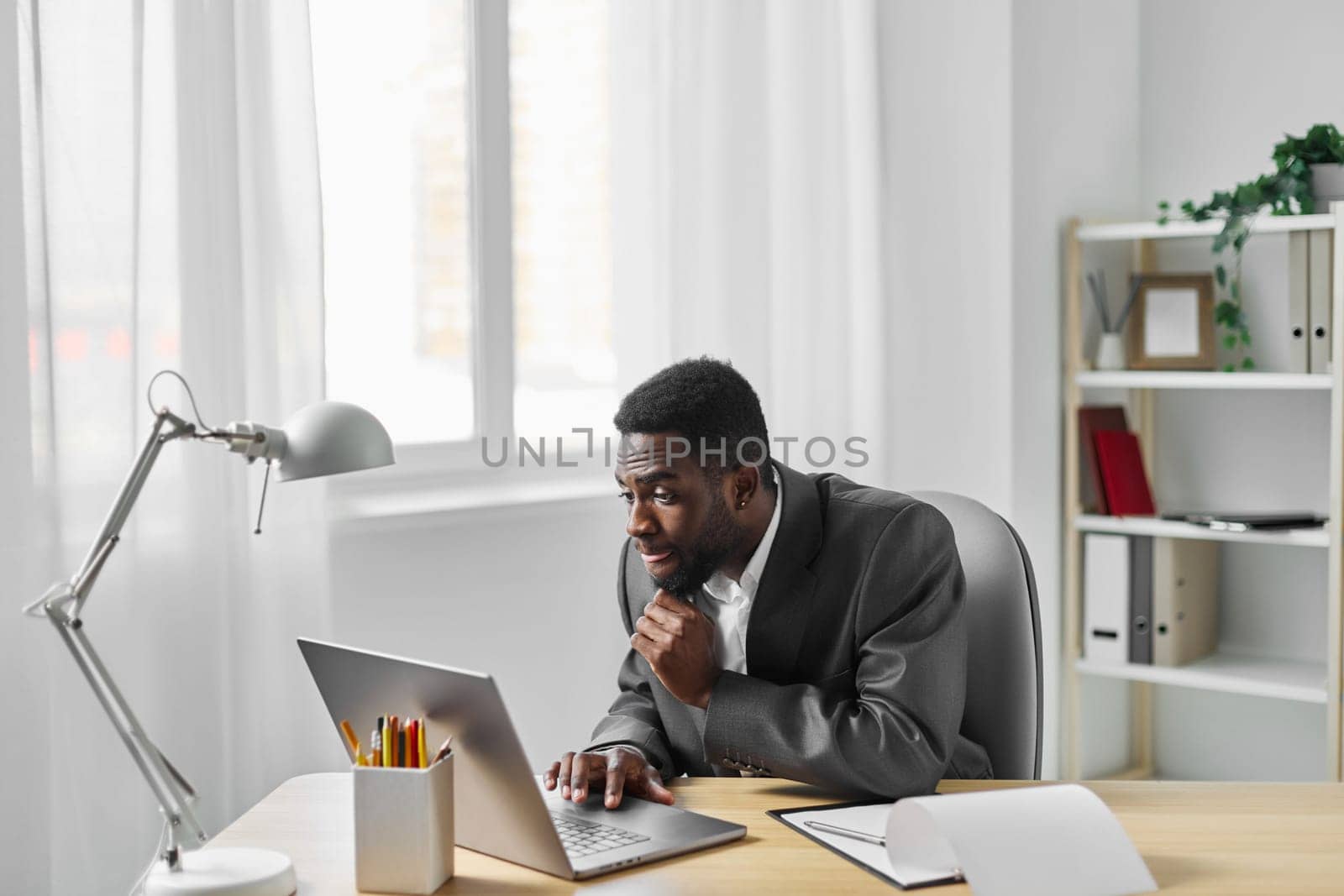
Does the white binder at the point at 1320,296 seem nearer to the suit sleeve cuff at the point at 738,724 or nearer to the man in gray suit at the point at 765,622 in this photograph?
the man in gray suit at the point at 765,622

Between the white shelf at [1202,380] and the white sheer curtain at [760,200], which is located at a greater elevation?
the white sheer curtain at [760,200]

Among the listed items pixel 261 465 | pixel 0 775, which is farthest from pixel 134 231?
pixel 0 775

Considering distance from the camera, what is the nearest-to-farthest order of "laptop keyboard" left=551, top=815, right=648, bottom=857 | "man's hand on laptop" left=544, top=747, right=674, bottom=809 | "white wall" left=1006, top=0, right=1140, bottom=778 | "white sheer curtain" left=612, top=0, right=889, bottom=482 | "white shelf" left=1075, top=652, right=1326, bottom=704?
"laptop keyboard" left=551, top=815, right=648, bottom=857 < "man's hand on laptop" left=544, top=747, right=674, bottom=809 < "white sheer curtain" left=612, top=0, right=889, bottom=482 < "white shelf" left=1075, top=652, right=1326, bottom=704 < "white wall" left=1006, top=0, right=1140, bottom=778

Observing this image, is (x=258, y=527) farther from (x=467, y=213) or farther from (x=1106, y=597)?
(x=1106, y=597)

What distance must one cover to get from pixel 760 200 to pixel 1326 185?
4.36 ft

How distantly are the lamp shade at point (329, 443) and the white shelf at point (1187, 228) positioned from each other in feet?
8.35

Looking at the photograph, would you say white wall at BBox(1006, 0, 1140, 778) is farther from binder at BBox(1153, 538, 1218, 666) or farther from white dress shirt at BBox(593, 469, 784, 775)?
white dress shirt at BBox(593, 469, 784, 775)

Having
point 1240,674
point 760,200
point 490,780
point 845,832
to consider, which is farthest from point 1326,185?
point 490,780

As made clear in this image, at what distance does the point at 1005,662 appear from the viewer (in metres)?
1.80

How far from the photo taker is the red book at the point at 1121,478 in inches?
139

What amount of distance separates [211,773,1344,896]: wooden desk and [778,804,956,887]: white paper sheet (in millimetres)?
16

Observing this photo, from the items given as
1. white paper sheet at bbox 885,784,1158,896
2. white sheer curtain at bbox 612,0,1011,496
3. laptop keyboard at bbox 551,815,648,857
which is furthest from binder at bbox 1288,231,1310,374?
laptop keyboard at bbox 551,815,648,857

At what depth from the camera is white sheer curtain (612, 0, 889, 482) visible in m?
2.88

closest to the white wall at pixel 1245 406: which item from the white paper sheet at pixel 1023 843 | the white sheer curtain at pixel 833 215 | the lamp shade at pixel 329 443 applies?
the white sheer curtain at pixel 833 215
